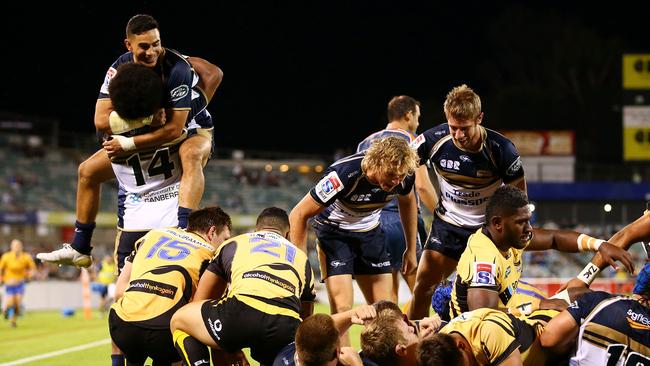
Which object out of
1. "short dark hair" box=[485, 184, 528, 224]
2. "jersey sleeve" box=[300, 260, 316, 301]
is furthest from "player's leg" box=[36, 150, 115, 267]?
"short dark hair" box=[485, 184, 528, 224]

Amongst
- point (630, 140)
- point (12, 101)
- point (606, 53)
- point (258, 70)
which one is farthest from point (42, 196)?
point (606, 53)

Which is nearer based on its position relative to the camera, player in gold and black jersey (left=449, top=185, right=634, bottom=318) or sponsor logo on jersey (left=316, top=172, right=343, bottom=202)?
player in gold and black jersey (left=449, top=185, right=634, bottom=318)

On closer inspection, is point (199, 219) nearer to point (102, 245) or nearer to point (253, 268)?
point (253, 268)

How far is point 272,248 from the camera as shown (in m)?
7.10

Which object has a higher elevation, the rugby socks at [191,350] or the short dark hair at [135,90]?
the short dark hair at [135,90]

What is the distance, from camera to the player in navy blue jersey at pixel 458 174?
8.30m

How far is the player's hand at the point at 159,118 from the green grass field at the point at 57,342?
3591 mm

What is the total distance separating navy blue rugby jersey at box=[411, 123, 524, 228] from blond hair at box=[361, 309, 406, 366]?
267 centimetres

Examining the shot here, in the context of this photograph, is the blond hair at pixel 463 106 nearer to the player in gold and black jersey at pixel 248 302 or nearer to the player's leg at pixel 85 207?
the player in gold and black jersey at pixel 248 302

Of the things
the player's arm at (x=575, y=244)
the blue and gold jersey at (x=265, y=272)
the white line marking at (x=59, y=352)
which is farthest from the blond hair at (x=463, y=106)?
the white line marking at (x=59, y=352)

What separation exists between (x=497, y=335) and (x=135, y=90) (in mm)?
3406

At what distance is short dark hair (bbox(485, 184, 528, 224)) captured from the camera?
7.03 metres

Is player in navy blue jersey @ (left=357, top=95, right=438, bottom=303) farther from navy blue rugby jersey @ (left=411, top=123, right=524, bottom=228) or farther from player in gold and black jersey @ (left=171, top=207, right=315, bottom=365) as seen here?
player in gold and black jersey @ (left=171, top=207, right=315, bottom=365)

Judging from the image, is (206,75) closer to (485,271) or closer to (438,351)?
(485,271)
